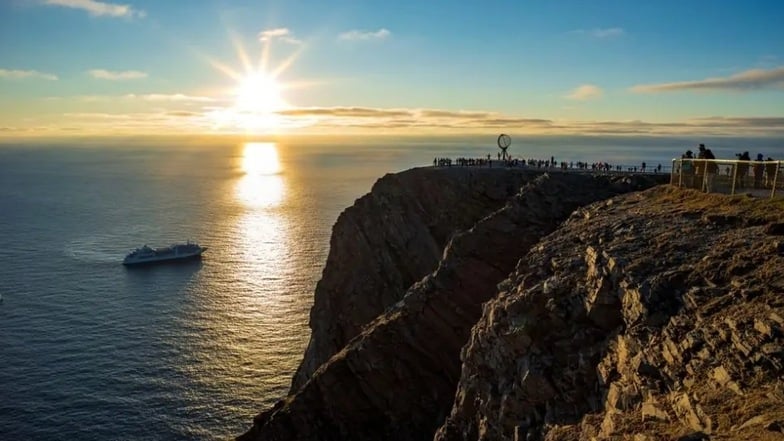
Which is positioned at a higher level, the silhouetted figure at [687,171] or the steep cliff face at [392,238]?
the silhouetted figure at [687,171]

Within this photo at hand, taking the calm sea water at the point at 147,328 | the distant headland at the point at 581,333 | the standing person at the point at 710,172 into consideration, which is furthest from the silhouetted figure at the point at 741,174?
the calm sea water at the point at 147,328

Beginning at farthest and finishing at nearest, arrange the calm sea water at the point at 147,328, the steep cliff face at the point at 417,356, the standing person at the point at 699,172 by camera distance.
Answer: the calm sea water at the point at 147,328, the steep cliff face at the point at 417,356, the standing person at the point at 699,172

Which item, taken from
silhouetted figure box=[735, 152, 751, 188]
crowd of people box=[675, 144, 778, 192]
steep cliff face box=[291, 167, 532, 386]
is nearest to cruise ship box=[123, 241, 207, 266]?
steep cliff face box=[291, 167, 532, 386]

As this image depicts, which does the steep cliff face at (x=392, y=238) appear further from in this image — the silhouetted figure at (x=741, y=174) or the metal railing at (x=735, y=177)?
the silhouetted figure at (x=741, y=174)

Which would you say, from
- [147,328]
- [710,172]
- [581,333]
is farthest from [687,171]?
[147,328]

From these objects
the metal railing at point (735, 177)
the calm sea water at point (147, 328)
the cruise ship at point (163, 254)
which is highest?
the metal railing at point (735, 177)

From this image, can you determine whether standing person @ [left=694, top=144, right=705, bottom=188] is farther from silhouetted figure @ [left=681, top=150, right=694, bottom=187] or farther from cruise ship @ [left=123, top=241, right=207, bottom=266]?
cruise ship @ [left=123, top=241, right=207, bottom=266]
